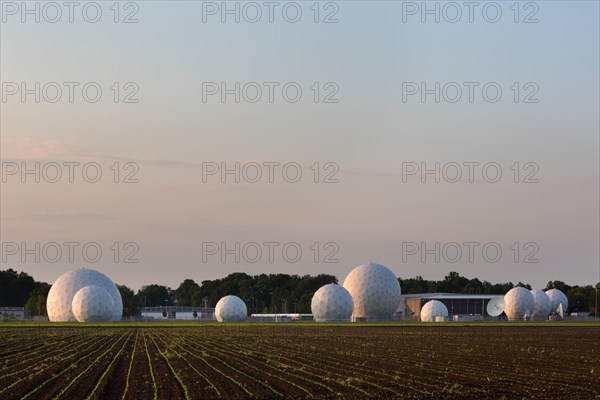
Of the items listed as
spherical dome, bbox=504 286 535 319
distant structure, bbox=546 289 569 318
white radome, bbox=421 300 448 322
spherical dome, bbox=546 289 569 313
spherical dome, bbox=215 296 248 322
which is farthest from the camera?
spherical dome, bbox=546 289 569 313

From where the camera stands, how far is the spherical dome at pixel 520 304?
154m

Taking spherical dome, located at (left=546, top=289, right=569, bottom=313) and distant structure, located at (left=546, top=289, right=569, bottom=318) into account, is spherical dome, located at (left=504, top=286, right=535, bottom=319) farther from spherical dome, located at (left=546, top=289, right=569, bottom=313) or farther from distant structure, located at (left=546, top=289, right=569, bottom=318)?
spherical dome, located at (left=546, top=289, right=569, bottom=313)

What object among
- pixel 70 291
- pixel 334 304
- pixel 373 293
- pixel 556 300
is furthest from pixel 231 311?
pixel 556 300

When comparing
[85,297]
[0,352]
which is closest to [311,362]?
[0,352]

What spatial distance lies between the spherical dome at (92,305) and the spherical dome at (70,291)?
203 inches

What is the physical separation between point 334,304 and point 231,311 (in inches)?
727

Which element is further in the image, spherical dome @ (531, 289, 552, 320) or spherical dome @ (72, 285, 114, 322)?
spherical dome @ (531, 289, 552, 320)

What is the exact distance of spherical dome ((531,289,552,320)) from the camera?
160 meters

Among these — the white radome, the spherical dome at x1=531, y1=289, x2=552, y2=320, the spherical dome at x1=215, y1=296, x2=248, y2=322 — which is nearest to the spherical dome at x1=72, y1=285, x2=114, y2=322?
the spherical dome at x1=215, y1=296, x2=248, y2=322

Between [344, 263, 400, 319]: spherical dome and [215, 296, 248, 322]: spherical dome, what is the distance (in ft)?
58.2

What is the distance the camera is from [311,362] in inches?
1570

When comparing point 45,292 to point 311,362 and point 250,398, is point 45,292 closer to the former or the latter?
point 311,362

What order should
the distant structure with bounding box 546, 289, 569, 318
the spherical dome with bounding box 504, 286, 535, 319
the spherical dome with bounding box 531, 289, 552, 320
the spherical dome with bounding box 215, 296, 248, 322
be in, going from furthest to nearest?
the distant structure with bounding box 546, 289, 569, 318
the spherical dome with bounding box 531, 289, 552, 320
the spherical dome with bounding box 504, 286, 535, 319
the spherical dome with bounding box 215, 296, 248, 322

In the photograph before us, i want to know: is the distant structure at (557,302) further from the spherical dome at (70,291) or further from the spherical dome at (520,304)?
the spherical dome at (70,291)
